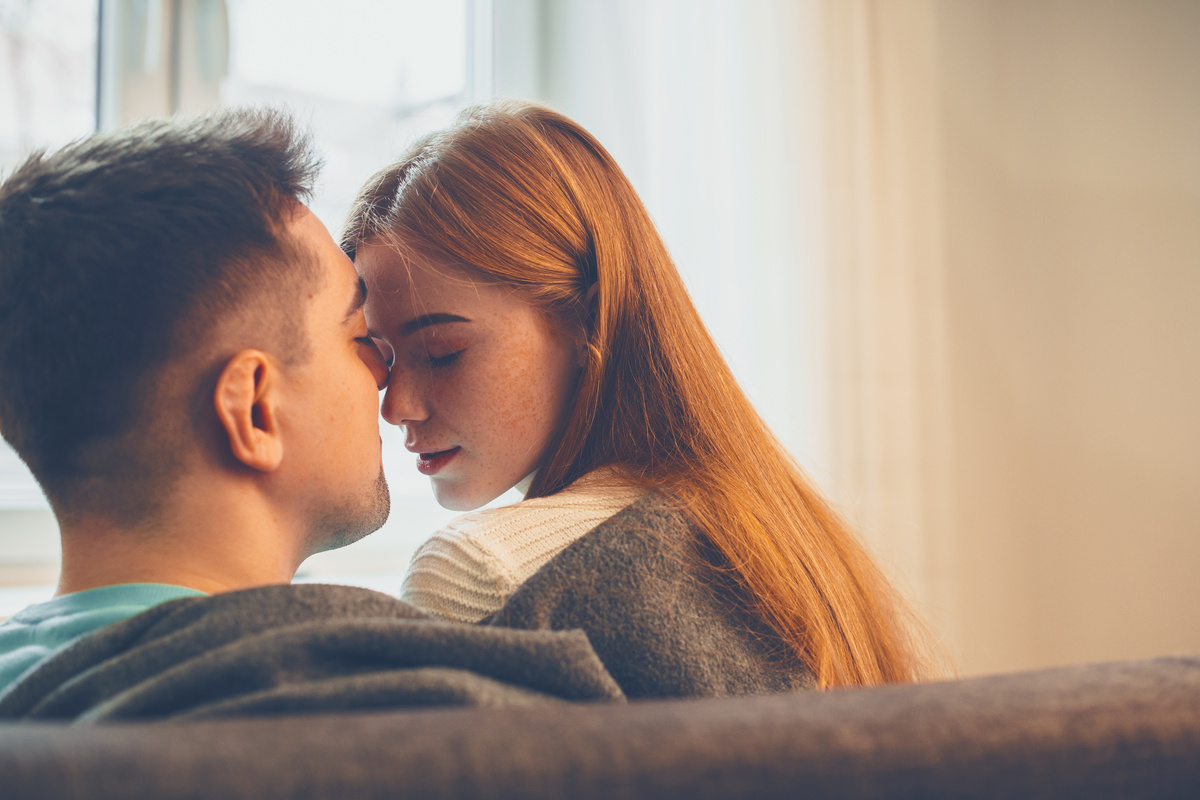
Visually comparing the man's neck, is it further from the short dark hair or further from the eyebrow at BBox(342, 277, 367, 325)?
the eyebrow at BBox(342, 277, 367, 325)

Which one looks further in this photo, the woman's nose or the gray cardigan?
the woman's nose

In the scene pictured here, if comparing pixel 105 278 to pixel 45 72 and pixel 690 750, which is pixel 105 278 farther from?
pixel 45 72

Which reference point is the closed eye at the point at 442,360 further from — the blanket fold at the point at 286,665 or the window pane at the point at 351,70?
the window pane at the point at 351,70

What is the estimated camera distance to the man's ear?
630 mm

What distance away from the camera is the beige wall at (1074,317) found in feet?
5.91

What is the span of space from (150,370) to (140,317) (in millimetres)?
37

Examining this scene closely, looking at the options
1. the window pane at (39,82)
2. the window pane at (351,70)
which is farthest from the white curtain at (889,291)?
the window pane at (39,82)

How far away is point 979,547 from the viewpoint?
5.82ft

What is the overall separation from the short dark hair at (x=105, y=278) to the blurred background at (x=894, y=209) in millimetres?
682

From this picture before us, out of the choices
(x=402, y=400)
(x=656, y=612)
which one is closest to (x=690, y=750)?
(x=656, y=612)

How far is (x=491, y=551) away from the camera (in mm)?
685

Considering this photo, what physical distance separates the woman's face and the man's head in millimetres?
235

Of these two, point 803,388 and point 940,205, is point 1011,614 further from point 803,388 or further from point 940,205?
point 940,205

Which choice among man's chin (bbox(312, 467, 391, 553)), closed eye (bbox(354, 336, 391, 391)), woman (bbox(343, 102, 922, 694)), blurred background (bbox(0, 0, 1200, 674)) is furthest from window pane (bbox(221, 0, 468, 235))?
man's chin (bbox(312, 467, 391, 553))
